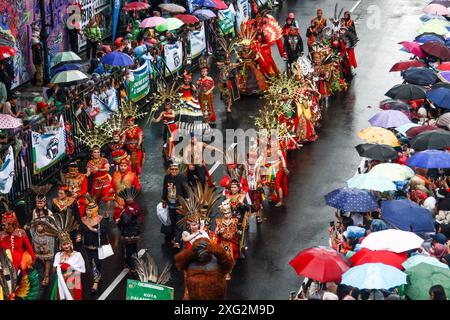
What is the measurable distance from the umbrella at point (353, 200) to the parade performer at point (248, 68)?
10214 millimetres

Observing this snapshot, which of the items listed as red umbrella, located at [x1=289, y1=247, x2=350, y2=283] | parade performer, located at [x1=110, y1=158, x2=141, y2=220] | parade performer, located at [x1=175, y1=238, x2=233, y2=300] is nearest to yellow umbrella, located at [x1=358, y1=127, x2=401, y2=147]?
parade performer, located at [x1=110, y1=158, x2=141, y2=220]

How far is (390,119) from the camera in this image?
796 inches

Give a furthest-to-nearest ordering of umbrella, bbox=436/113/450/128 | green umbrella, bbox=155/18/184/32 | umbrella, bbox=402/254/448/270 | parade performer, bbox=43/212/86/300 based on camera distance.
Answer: green umbrella, bbox=155/18/184/32 < umbrella, bbox=436/113/450/128 < parade performer, bbox=43/212/86/300 < umbrella, bbox=402/254/448/270

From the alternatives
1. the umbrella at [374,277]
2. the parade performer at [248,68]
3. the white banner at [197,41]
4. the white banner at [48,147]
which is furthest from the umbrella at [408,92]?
the umbrella at [374,277]

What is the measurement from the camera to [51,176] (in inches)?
810

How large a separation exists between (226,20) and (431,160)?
15.6m

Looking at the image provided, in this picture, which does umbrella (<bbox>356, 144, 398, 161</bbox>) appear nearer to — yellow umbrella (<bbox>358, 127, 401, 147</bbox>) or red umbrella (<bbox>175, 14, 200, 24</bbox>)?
yellow umbrella (<bbox>358, 127, 401, 147</bbox>)

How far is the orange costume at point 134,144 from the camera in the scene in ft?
65.8

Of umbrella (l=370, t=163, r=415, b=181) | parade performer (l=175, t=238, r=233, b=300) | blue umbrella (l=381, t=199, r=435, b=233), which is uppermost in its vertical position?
parade performer (l=175, t=238, r=233, b=300)

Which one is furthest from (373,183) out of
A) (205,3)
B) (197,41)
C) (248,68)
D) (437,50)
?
(205,3)

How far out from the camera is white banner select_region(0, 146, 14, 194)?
18516 millimetres

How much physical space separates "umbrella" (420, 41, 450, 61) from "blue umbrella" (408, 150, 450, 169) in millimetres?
7537

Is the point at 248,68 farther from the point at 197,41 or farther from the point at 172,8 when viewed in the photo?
the point at 172,8

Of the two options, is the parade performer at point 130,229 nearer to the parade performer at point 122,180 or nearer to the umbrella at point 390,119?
the parade performer at point 122,180
